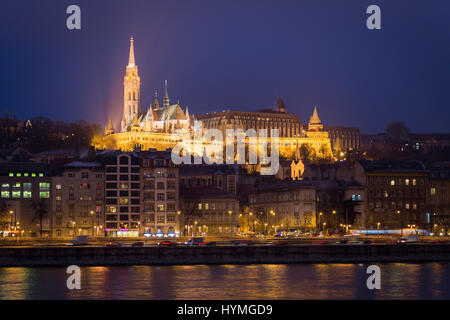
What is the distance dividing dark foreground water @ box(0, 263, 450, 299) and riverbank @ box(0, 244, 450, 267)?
5.64 ft

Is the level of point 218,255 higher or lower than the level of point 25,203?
lower

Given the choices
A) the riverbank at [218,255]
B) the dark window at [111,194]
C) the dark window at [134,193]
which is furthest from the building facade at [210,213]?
the riverbank at [218,255]

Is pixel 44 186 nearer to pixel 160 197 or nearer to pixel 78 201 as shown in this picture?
pixel 78 201

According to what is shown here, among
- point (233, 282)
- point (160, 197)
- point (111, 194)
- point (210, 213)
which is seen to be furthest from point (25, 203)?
point (233, 282)

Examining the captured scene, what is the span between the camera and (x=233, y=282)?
7344 centimetres

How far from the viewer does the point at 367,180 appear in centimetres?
14650

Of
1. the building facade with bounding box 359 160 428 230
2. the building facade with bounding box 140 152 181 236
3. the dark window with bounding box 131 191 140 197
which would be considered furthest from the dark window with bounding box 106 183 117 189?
the building facade with bounding box 359 160 428 230

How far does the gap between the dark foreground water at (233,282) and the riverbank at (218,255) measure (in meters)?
1.72

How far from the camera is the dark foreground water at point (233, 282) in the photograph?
66062mm

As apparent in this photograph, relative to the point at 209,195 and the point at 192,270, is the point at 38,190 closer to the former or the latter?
the point at 209,195

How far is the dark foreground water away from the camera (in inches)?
2601

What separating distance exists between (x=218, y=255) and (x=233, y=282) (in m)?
16.3

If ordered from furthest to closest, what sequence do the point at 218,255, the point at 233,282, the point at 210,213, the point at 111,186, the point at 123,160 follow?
the point at 210,213 < the point at 123,160 < the point at 111,186 < the point at 218,255 < the point at 233,282
